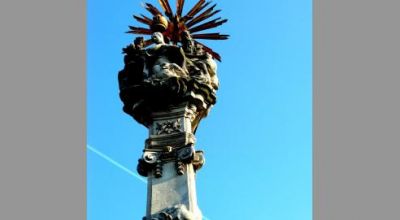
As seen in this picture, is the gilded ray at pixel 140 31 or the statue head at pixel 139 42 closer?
the statue head at pixel 139 42

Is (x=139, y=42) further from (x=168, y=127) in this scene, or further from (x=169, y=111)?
(x=168, y=127)

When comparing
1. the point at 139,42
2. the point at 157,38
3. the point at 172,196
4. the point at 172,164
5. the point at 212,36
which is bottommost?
the point at 172,196

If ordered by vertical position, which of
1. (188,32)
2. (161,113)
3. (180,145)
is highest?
(188,32)

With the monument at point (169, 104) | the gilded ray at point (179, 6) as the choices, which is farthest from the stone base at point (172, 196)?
the gilded ray at point (179, 6)

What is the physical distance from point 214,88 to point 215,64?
643mm

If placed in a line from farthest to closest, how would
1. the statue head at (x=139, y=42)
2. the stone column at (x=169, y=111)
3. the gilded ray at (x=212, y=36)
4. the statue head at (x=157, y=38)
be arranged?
1. the gilded ray at (x=212, y=36)
2. the statue head at (x=157, y=38)
3. the statue head at (x=139, y=42)
4. the stone column at (x=169, y=111)

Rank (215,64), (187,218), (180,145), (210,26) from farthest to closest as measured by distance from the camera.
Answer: (210,26)
(215,64)
(180,145)
(187,218)

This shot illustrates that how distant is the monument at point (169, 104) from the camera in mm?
A: 11727

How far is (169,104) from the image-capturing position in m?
13.1

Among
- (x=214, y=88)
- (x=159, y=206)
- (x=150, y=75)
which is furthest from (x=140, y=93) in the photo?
(x=159, y=206)

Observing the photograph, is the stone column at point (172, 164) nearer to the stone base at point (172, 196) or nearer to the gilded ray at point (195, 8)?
the stone base at point (172, 196)

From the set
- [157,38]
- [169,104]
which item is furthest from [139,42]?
[169,104]

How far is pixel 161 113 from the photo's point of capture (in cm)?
1311

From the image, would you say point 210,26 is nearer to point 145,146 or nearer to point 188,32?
point 188,32
